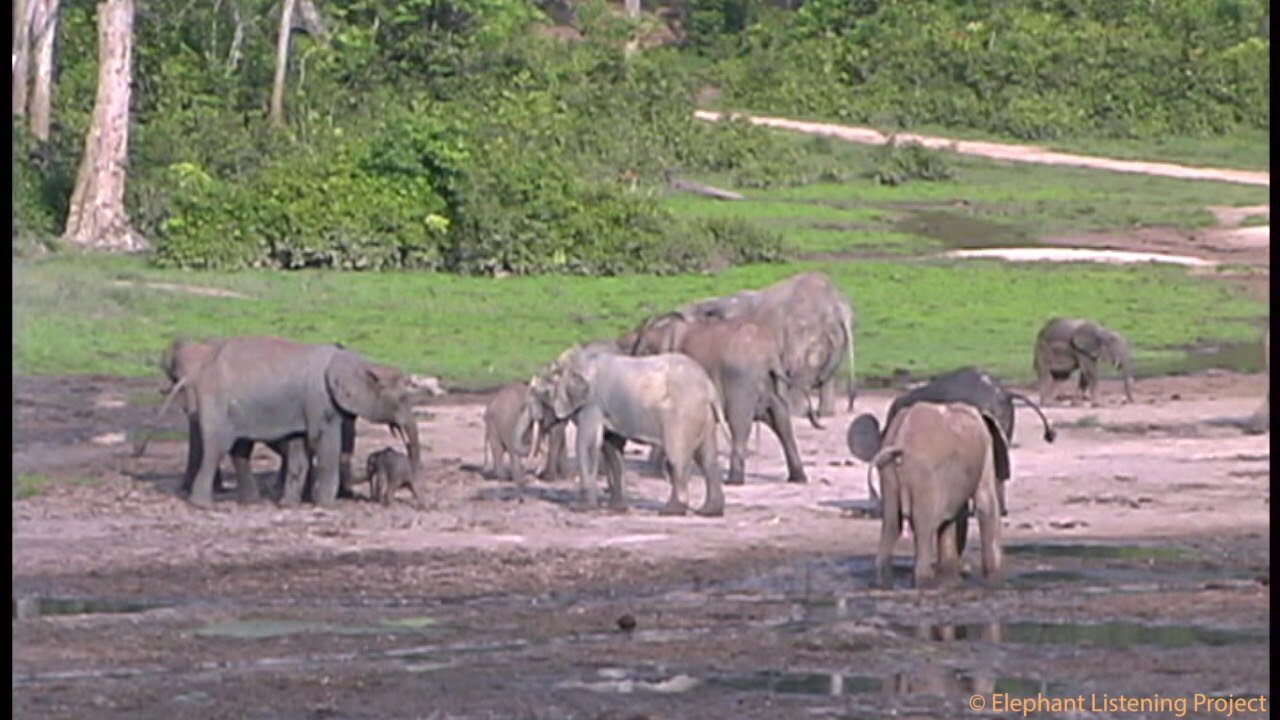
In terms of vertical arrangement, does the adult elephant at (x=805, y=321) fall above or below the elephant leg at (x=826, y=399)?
above

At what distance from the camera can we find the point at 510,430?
17844 mm

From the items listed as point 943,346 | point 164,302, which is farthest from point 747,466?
point 164,302

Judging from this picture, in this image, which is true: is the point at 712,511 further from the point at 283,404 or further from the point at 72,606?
the point at 72,606

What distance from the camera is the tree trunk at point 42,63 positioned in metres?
37.4

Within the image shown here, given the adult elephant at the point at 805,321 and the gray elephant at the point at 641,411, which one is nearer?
the gray elephant at the point at 641,411

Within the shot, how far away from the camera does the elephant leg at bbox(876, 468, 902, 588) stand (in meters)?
13.5

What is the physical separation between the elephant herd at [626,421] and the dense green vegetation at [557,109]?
1230 centimetres

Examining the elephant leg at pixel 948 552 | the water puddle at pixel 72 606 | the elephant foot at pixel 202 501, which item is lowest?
the water puddle at pixel 72 606

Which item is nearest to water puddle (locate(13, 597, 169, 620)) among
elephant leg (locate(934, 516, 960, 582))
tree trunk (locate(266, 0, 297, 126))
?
elephant leg (locate(934, 516, 960, 582))

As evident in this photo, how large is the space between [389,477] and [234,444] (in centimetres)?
85

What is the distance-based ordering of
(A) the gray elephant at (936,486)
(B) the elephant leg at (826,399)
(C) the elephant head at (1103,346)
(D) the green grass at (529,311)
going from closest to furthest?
(A) the gray elephant at (936,486), (B) the elephant leg at (826,399), (C) the elephant head at (1103,346), (D) the green grass at (529,311)

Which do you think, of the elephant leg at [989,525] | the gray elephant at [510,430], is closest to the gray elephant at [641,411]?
the gray elephant at [510,430]

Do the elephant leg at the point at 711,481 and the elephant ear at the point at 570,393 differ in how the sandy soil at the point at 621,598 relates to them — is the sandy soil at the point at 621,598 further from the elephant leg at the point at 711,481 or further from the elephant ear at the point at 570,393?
the elephant ear at the point at 570,393

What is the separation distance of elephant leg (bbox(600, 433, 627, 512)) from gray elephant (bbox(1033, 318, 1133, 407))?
21.0 feet
